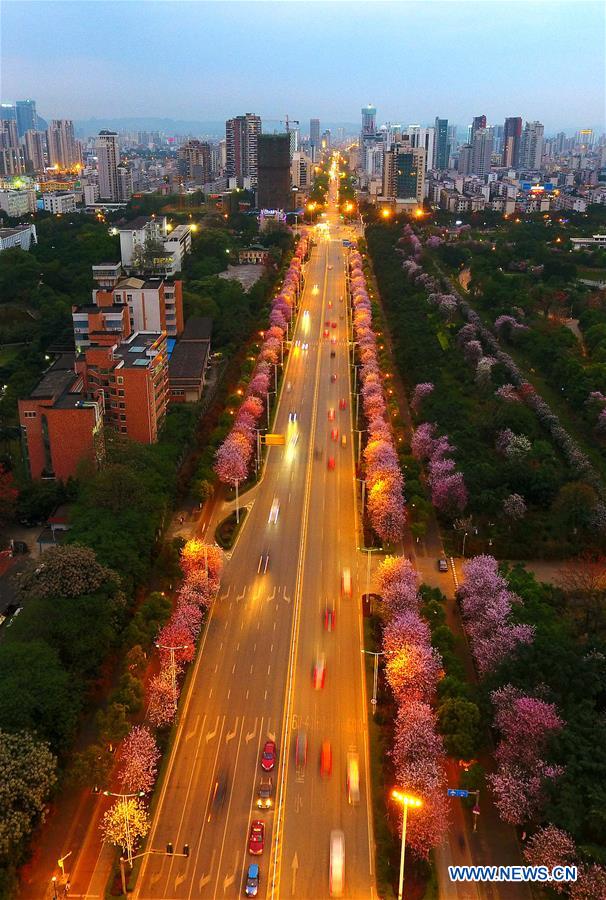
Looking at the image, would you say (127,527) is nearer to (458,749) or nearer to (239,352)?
(458,749)

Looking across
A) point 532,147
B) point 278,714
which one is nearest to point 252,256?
point 278,714

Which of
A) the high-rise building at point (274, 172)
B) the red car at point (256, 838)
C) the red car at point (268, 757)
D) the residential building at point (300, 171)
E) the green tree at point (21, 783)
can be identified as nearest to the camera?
the green tree at point (21, 783)

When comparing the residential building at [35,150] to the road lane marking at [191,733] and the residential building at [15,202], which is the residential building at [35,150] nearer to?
the residential building at [15,202]

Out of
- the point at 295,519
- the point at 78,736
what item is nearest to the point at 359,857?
the point at 78,736

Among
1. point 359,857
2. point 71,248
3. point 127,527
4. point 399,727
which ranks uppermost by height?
point 71,248

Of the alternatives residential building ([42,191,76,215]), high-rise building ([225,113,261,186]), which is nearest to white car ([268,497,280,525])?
residential building ([42,191,76,215])

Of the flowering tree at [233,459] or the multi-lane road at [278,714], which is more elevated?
the flowering tree at [233,459]

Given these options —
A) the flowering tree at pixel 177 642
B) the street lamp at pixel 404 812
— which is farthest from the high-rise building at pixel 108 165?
the street lamp at pixel 404 812
